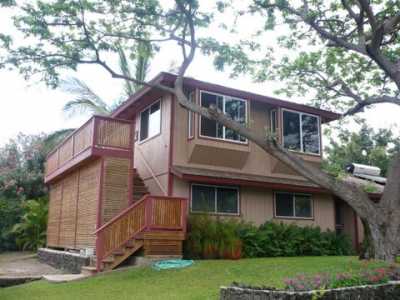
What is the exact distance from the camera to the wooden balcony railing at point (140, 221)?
1210 cm

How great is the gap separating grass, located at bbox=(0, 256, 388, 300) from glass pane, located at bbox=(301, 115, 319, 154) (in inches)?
245

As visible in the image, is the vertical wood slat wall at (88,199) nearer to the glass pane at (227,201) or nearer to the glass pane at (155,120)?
the glass pane at (155,120)

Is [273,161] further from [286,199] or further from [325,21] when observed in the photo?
[325,21]

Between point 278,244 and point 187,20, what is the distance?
323 inches

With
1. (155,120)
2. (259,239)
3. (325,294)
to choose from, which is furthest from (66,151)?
(325,294)

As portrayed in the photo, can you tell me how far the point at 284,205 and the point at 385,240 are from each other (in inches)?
286

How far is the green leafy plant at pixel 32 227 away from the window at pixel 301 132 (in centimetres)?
1233

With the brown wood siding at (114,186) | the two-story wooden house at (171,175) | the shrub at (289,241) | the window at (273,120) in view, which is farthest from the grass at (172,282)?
the window at (273,120)

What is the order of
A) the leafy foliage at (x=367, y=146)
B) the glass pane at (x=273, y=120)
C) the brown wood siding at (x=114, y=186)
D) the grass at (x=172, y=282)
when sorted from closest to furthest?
the grass at (x=172, y=282)
the brown wood siding at (x=114, y=186)
the glass pane at (x=273, y=120)
the leafy foliage at (x=367, y=146)

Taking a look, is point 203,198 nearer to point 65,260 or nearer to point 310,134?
point 65,260

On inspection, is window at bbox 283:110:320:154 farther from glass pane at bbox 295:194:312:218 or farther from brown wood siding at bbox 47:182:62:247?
brown wood siding at bbox 47:182:62:247

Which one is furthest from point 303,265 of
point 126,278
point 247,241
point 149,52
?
point 149,52

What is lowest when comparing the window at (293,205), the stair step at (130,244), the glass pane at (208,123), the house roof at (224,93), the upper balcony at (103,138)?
the stair step at (130,244)

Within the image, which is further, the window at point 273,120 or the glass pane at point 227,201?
the window at point 273,120
